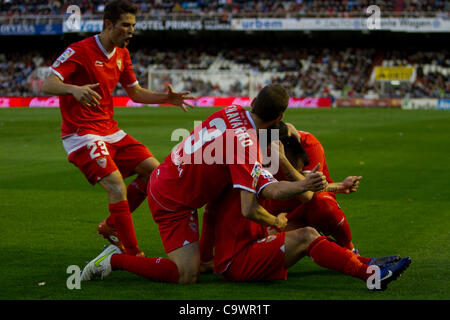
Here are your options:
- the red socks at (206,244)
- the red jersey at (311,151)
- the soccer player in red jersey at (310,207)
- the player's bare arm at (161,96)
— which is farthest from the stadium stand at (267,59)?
the red socks at (206,244)

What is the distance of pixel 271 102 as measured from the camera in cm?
491

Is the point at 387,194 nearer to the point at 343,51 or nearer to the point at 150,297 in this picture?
the point at 150,297

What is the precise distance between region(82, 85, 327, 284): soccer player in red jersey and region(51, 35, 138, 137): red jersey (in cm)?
146

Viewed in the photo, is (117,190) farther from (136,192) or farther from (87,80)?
(87,80)

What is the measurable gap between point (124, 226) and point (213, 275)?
103cm

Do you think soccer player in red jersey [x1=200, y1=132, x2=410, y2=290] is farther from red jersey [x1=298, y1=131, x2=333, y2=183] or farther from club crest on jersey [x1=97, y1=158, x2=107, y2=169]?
club crest on jersey [x1=97, y1=158, x2=107, y2=169]

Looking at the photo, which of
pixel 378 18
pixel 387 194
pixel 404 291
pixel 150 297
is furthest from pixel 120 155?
pixel 378 18

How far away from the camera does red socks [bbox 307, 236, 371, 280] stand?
5.07 meters

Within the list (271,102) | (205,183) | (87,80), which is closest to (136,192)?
(87,80)

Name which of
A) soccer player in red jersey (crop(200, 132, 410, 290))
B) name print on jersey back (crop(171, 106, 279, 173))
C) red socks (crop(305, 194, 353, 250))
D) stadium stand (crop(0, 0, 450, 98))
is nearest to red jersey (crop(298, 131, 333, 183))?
red socks (crop(305, 194, 353, 250))

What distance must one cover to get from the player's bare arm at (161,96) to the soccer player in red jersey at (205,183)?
1.80m

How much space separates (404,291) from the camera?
5066 mm

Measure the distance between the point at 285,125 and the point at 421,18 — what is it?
44286mm

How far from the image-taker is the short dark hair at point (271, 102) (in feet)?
16.1
